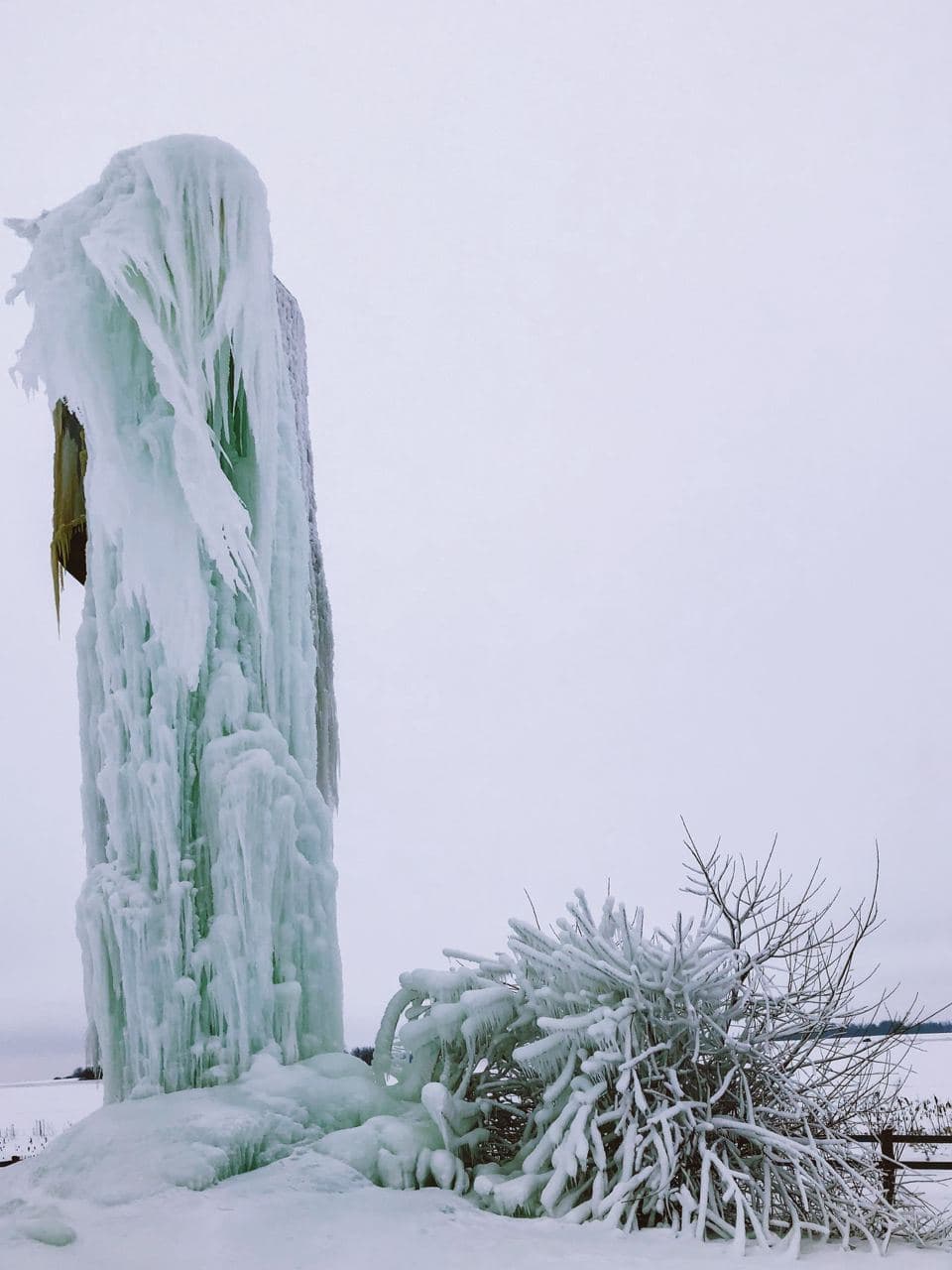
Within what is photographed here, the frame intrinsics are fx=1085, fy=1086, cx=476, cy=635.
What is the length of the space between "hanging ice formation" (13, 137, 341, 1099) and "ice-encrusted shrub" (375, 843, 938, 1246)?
0.86 m

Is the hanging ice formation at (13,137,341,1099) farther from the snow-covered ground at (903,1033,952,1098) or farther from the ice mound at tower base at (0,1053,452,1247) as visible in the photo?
the snow-covered ground at (903,1033,952,1098)

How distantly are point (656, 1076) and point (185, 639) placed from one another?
3156 mm

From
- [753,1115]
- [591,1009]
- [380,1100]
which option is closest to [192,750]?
[380,1100]

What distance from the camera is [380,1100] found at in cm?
520

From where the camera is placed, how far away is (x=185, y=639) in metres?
5.73

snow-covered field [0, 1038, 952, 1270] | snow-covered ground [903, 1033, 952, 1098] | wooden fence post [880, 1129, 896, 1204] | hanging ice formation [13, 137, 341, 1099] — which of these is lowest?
snow-covered ground [903, 1033, 952, 1098]

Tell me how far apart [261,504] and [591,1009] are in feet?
10.4

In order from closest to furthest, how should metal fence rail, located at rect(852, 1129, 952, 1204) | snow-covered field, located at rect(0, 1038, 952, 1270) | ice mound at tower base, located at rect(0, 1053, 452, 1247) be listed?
1. snow-covered field, located at rect(0, 1038, 952, 1270)
2. ice mound at tower base, located at rect(0, 1053, 452, 1247)
3. metal fence rail, located at rect(852, 1129, 952, 1204)

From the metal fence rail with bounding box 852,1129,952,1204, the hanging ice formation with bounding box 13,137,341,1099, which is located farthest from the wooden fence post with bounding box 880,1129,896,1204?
the hanging ice formation with bounding box 13,137,341,1099

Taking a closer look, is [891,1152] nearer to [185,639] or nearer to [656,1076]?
[656,1076]

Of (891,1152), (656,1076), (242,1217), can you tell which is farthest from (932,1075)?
(242,1217)

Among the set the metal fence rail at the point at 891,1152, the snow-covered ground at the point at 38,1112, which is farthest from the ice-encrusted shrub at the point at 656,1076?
the snow-covered ground at the point at 38,1112

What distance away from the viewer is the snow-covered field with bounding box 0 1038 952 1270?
12.0 ft

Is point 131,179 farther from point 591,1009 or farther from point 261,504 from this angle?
point 591,1009
